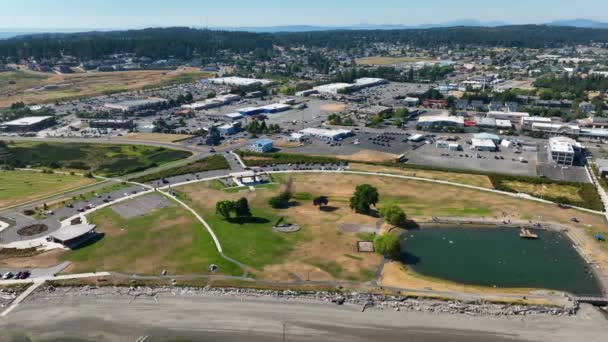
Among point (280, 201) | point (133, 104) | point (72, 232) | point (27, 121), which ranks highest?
point (133, 104)

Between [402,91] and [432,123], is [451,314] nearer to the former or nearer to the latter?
[432,123]

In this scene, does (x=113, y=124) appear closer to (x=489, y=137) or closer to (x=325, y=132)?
(x=325, y=132)

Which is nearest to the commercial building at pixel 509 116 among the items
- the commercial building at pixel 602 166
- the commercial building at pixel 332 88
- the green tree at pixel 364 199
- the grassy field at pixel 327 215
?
the commercial building at pixel 602 166

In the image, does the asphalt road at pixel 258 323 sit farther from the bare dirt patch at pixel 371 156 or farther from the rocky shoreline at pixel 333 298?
the bare dirt patch at pixel 371 156

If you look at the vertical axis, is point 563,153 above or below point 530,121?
below

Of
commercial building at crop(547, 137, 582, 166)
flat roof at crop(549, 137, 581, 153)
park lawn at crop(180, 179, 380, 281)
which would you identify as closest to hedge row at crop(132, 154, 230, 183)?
park lawn at crop(180, 179, 380, 281)

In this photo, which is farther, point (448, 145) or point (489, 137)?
point (489, 137)

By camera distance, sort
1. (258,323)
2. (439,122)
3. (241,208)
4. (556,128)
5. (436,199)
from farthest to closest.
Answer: (439,122)
(556,128)
(436,199)
(241,208)
(258,323)

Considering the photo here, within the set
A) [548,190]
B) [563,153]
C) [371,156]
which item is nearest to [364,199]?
[371,156]
